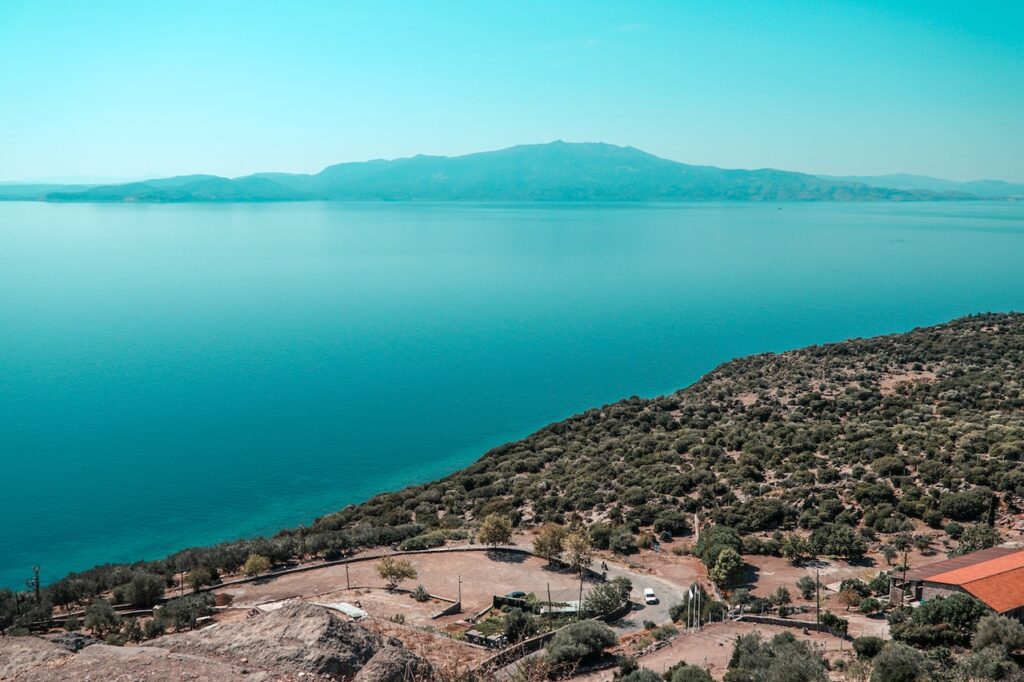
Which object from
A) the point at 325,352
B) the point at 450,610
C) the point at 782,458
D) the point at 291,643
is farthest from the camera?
the point at 325,352

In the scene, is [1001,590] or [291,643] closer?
[291,643]

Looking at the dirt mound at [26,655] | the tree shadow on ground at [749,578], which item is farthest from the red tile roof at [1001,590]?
the dirt mound at [26,655]

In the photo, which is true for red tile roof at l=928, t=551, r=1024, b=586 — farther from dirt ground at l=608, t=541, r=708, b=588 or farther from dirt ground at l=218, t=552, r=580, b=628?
dirt ground at l=218, t=552, r=580, b=628

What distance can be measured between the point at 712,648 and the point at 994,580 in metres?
7.47

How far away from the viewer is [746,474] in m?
33.0

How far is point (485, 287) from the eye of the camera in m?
106

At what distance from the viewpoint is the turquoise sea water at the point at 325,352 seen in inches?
1531

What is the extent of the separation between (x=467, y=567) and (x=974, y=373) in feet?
123

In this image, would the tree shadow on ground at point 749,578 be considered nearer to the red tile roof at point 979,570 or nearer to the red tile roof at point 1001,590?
the red tile roof at point 979,570

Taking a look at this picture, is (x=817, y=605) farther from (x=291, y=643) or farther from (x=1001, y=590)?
(x=291, y=643)

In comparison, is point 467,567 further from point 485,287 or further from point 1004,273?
point 1004,273

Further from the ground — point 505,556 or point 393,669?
point 393,669

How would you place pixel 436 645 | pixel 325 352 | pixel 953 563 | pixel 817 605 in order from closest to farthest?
pixel 436 645
pixel 817 605
pixel 953 563
pixel 325 352

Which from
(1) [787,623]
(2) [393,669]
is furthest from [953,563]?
(2) [393,669]
